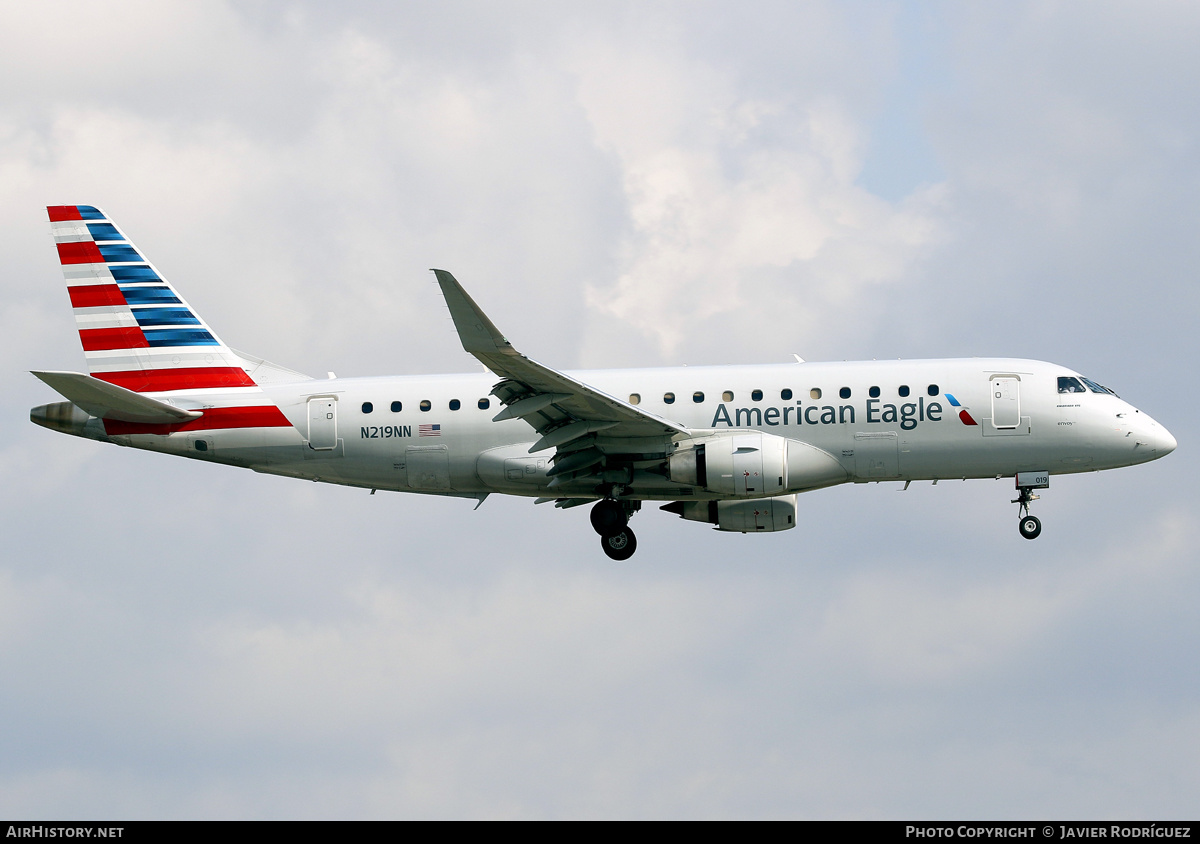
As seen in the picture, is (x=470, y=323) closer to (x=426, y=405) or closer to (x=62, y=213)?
(x=426, y=405)

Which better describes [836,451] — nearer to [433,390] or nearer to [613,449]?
[613,449]

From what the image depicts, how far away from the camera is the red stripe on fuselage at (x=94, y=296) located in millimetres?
41281

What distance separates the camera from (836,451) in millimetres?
36562

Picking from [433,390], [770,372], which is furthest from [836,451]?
[433,390]

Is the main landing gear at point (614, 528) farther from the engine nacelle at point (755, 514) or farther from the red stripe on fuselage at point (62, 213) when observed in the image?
the red stripe on fuselage at point (62, 213)

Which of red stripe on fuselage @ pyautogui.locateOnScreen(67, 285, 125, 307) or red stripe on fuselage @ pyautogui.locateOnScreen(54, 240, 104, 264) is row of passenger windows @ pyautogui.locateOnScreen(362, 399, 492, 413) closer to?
red stripe on fuselage @ pyautogui.locateOnScreen(67, 285, 125, 307)

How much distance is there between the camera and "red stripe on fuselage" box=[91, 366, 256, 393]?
1580 inches

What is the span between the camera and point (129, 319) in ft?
135

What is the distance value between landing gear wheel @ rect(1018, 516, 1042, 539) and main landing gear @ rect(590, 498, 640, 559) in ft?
35.6

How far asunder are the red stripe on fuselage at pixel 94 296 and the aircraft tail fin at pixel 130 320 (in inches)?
1.2

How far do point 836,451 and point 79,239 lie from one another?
78.2 feet

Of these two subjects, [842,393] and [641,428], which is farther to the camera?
[842,393]

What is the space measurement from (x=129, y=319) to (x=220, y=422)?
4.91 meters

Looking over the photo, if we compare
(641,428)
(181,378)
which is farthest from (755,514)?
(181,378)
